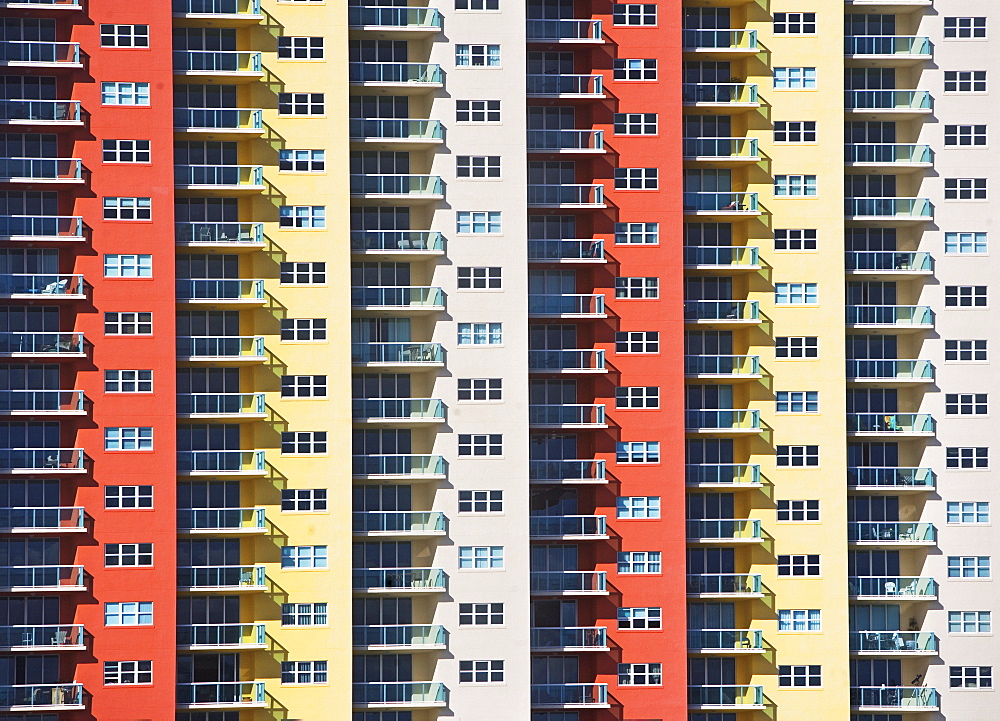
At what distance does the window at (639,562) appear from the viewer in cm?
9700

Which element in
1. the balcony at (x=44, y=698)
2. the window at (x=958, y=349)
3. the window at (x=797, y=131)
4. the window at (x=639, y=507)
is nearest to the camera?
the balcony at (x=44, y=698)

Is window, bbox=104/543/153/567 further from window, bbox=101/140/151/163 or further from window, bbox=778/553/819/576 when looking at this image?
window, bbox=778/553/819/576

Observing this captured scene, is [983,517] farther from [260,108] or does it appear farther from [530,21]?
[260,108]

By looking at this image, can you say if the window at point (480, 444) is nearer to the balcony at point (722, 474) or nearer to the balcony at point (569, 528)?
the balcony at point (569, 528)

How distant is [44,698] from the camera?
92500 mm

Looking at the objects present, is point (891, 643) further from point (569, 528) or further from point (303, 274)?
point (303, 274)

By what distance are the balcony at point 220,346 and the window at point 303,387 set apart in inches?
62.8

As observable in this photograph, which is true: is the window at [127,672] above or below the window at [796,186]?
below

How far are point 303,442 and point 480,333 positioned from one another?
382 inches

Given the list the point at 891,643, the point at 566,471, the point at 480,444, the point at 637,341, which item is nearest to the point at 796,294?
the point at 637,341

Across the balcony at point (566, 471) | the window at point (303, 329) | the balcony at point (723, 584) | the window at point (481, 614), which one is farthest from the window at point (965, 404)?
the window at point (303, 329)

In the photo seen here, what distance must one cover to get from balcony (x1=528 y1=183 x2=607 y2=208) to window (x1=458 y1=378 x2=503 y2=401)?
28.5 ft

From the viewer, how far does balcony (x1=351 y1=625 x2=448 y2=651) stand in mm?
95625

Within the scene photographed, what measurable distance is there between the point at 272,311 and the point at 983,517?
35645mm
